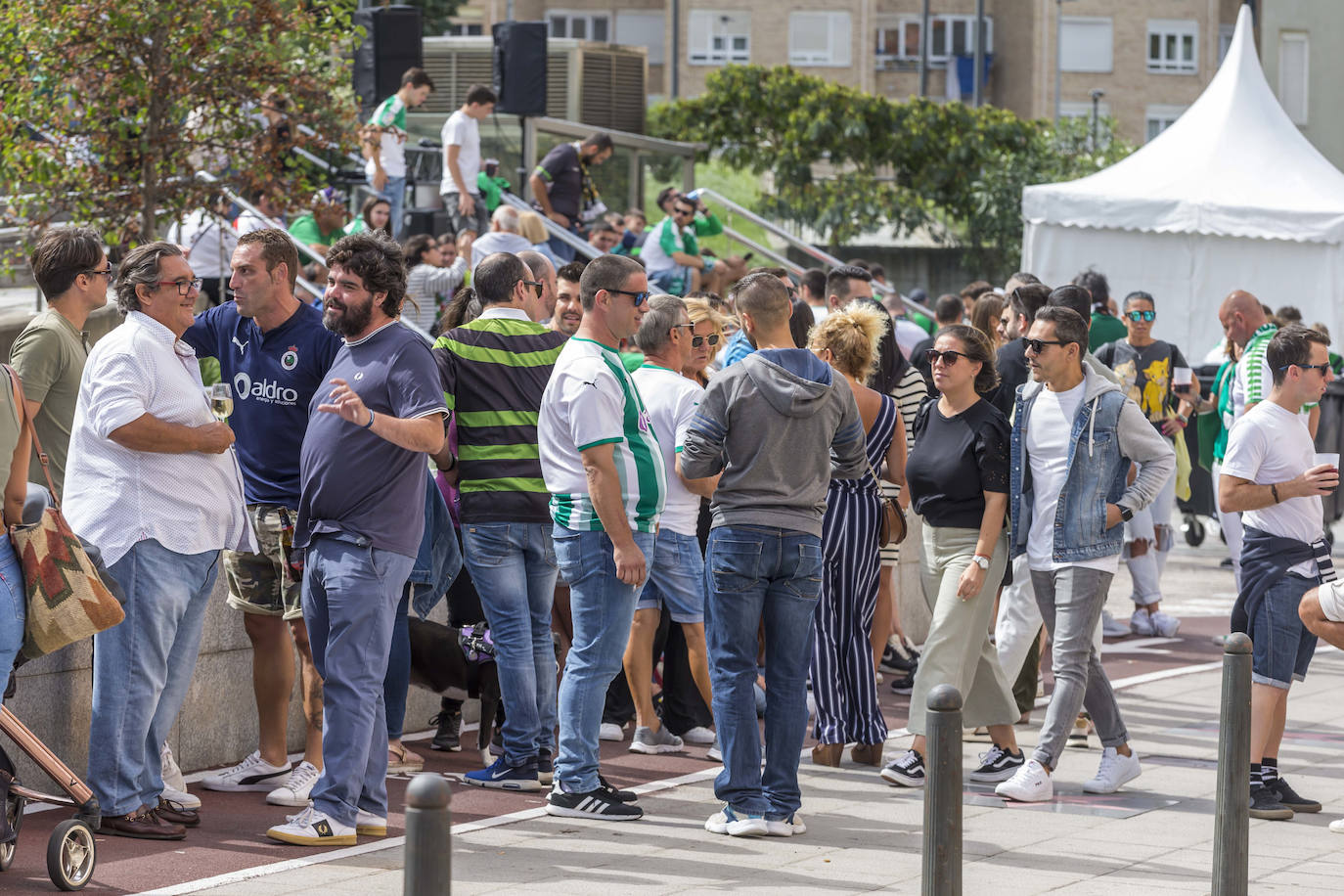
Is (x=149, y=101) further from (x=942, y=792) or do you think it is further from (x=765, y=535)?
(x=942, y=792)

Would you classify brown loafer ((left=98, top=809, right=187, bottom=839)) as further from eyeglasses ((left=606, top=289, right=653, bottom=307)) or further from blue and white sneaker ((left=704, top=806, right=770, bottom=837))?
eyeglasses ((left=606, top=289, right=653, bottom=307))

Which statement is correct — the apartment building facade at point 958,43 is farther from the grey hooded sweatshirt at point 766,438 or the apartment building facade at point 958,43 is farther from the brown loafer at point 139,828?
the brown loafer at point 139,828

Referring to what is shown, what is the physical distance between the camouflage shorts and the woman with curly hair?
96.7 inches

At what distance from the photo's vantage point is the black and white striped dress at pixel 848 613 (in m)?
8.53

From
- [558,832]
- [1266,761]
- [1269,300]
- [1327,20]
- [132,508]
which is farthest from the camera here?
[1327,20]

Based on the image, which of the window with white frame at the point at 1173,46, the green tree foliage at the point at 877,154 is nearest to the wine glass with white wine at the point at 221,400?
the green tree foliage at the point at 877,154

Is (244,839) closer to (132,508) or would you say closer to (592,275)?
(132,508)

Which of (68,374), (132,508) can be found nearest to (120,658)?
(132,508)

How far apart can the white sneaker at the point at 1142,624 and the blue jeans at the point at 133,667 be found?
7881 mm

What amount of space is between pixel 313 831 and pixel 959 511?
10.1ft

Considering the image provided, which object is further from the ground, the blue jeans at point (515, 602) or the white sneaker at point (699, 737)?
the blue jeans at point (515, 602)

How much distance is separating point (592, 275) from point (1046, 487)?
2.19m

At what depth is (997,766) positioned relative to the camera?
27.5 feet

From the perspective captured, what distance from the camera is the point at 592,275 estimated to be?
719cm
